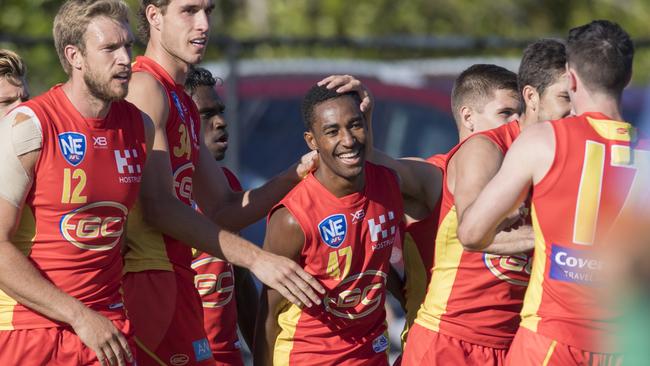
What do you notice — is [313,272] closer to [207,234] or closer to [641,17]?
[207,234]

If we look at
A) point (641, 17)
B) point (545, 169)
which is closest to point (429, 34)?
point (641, 17)

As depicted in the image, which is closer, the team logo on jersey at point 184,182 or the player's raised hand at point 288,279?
the player's raised hand at point 288,279

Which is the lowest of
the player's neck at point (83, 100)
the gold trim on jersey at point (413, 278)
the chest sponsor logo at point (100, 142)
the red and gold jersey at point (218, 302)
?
the red and gold jersey at point (218, 302)

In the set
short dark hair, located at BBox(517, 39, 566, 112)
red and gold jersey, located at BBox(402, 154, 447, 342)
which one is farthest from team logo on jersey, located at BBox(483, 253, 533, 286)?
short dark hair, located at BBox(517, 39, 566, 112)

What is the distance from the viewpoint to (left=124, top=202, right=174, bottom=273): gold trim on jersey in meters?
5.34

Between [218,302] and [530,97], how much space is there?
2.01 metres

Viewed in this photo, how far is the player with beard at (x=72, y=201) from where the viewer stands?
450 centimetres

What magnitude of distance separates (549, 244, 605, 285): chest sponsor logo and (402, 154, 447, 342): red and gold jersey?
122 centimetres

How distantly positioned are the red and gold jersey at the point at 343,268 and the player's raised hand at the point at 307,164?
30 centimetres

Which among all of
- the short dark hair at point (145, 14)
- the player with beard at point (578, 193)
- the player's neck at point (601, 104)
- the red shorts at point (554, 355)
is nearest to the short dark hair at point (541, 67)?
the player with beard at point (578, 193)

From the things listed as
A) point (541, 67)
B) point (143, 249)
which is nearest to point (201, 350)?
point (143, 249)

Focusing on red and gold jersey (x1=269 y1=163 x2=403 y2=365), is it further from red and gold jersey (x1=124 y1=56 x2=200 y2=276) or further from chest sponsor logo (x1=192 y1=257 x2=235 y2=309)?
chest sponsor logo (x1=192 y1=257 x2=235 y2=309)

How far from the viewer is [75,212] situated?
15.2 feet

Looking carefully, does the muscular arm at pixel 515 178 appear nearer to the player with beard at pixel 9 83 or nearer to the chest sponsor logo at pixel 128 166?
the chest sponsor logo at pixel 128 166
